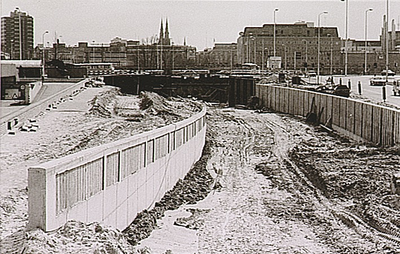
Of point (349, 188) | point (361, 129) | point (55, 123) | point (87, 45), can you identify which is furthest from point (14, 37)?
point (349, 188)

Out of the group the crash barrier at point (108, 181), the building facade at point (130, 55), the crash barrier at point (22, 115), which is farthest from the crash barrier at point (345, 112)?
the building facade at point (130, 55)

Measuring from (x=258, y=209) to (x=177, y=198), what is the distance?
2.85m

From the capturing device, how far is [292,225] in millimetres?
18062

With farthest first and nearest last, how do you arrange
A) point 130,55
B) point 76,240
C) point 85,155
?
point 130,55 < point 85,155 < point 76,240

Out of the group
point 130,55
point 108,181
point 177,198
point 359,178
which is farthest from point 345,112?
point 130,55

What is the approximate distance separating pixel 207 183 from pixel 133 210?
7539 millimetres

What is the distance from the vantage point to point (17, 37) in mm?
130625

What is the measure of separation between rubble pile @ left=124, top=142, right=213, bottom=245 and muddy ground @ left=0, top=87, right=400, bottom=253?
40 mm

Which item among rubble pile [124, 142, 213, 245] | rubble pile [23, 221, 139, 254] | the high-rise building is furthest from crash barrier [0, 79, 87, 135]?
the high-rise building

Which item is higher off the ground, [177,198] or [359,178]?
[359,178]

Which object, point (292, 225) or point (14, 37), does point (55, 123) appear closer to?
point (292, 225)

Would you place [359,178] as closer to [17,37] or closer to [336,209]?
[336,209]

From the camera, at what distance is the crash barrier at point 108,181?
11.5m

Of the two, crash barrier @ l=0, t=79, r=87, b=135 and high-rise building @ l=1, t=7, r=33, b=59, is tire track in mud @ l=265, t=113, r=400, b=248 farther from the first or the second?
high-rise building @ l=1, t=7, r=33, b=59
